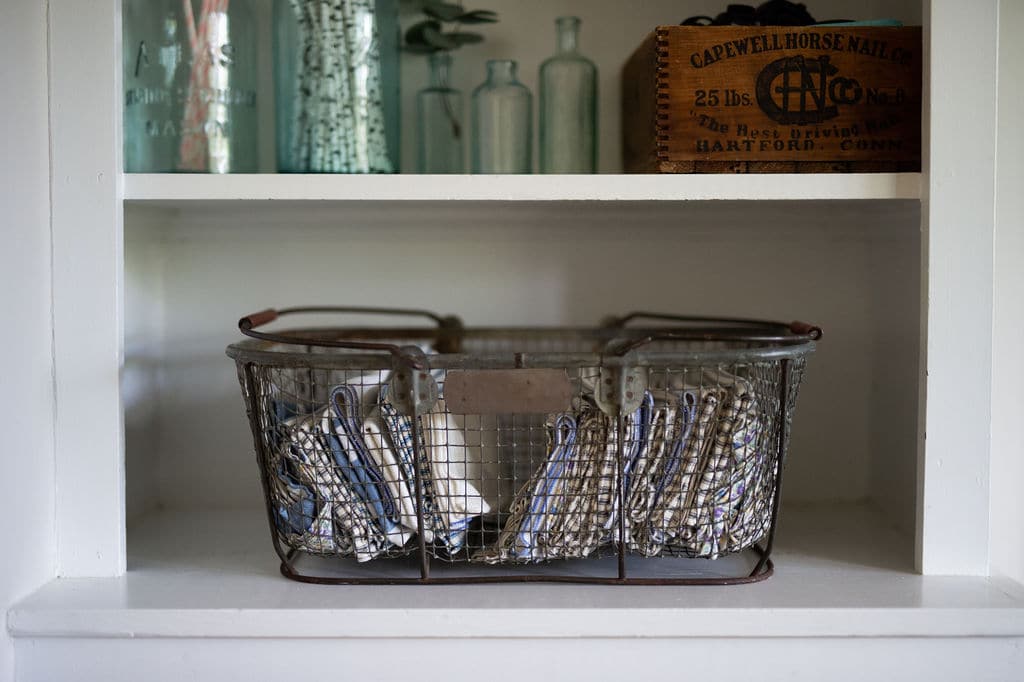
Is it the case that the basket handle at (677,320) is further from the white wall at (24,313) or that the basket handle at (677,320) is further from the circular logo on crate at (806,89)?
the white wall at (24,313)

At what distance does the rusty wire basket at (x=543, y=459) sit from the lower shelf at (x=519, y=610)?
32mm

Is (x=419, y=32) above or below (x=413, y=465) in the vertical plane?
above

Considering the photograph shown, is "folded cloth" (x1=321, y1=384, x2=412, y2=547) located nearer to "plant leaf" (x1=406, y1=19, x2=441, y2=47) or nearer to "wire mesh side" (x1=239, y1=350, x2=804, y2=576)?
"wire mesh side" (x1=239, y1=350, x2=804, y2=576)

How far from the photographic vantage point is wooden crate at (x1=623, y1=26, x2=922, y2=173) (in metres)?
0.98

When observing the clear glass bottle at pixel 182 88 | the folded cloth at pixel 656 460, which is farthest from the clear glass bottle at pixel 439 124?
the folded cloth at pixel 656 460

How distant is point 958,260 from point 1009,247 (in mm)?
153

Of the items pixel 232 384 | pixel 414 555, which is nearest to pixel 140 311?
pixel 232 384

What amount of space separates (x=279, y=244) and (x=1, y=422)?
543mm

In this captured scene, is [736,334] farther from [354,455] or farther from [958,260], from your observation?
[354,455]

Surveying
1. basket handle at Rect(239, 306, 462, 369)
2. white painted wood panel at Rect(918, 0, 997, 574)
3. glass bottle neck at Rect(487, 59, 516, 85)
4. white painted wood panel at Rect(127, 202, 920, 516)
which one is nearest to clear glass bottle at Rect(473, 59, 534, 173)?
glass bottle neck at Rect(487, 59, 516, 85)

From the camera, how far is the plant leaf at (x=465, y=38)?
3.99ft

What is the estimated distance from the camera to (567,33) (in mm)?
1193

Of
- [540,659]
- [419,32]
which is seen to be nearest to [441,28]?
[419,32]

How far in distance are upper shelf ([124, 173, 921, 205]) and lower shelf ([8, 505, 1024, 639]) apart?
378mm
